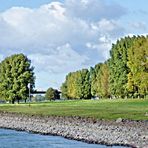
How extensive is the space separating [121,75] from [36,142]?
256 feet

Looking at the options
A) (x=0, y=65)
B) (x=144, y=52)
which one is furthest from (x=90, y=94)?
(x=144, y=52)

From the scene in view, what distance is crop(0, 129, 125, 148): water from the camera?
40.0m

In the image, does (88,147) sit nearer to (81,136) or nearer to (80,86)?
(81,136)

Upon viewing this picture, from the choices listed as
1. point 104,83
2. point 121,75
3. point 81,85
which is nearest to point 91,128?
point 121,75

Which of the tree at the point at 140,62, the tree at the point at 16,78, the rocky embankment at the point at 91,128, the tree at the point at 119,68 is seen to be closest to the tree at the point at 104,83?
the tree at the point at 119,68

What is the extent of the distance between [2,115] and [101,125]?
33.3 metres

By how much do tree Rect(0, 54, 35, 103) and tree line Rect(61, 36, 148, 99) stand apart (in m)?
20.1

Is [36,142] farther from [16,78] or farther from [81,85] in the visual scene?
[81,85]

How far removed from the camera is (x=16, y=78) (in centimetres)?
13662

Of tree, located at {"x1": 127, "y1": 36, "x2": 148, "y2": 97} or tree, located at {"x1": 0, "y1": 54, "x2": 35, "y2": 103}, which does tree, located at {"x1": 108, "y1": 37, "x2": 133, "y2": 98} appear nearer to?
tree, located at {"x1": 127, "y1": 36, "x2": 148, "y2": 97}

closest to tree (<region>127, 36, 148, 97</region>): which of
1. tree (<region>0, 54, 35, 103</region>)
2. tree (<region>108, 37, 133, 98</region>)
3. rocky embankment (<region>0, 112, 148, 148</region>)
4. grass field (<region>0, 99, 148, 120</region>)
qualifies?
grass field (<region>0, 99, 148, 120</region>)

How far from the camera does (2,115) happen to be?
8012 centimetres

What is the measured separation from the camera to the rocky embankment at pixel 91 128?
39.2 metres

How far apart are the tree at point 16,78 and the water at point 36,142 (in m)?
83.6
